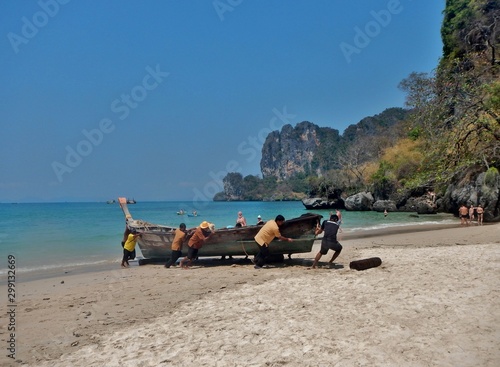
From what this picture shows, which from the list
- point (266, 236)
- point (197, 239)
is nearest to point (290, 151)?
point (197, 239)

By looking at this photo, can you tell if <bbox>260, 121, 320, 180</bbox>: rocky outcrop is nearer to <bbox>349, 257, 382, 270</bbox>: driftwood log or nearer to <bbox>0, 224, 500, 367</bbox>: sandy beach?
<bbox>349, 257, 382, 270</bbox>: driftwood log

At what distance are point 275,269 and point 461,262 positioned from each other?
450 centimetres

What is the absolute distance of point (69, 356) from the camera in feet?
15.4

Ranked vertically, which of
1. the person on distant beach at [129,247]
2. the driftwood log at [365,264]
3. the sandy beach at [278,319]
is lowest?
the sandy beach at [278,319]

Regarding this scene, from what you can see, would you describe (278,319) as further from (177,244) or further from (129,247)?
(129,247)

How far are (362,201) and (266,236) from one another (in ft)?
140

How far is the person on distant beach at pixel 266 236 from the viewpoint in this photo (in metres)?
9.84

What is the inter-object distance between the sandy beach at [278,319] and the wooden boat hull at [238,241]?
54.5 inches

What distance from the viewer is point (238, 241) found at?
11234 millimetres

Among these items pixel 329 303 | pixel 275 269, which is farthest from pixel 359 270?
pixel 329 303

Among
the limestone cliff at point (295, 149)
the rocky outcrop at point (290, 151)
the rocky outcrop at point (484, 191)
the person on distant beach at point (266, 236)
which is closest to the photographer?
the person on distant beach at point (266, 236)

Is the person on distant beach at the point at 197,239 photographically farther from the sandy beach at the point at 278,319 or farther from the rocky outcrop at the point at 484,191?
the rocky outcrop at the point at 484,191

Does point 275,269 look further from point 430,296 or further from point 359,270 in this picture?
point 430,296

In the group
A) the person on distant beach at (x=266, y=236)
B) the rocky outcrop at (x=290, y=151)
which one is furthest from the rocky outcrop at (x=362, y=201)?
the rocky outcrop at (x=290, y=151)
